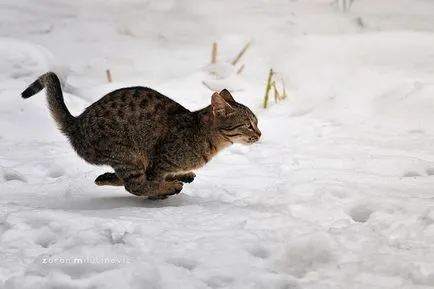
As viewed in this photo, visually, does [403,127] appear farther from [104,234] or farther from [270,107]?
[104,234]

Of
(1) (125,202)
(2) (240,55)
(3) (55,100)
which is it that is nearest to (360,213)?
(1) (125,202)

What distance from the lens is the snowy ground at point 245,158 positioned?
104 inches

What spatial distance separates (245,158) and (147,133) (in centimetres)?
129

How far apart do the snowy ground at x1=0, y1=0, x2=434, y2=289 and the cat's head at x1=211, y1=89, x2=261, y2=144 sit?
41cm

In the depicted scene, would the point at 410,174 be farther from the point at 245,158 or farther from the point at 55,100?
the point at 55,100

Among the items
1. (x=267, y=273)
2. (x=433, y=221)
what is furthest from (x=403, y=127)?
(x=267, y=273)

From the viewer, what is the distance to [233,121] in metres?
3.76

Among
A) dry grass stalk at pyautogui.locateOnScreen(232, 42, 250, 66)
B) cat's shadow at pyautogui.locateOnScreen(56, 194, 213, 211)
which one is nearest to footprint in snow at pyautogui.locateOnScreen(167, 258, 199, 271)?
cat's shadow at pyautogui.locateOnScreen(56, 194, 213, 211)

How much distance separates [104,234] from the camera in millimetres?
2877

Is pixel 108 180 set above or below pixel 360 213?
above

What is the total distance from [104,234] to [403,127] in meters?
3.53

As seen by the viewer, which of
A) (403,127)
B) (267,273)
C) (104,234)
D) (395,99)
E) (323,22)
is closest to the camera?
(267,273)

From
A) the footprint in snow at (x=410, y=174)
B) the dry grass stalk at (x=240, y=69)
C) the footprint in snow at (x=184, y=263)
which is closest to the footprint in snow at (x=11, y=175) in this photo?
the footprint in snow at (x=184, y=263)

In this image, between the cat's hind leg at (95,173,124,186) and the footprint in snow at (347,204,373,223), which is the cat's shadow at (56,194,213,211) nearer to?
the cat's hind leg at (95,173,124,186)
